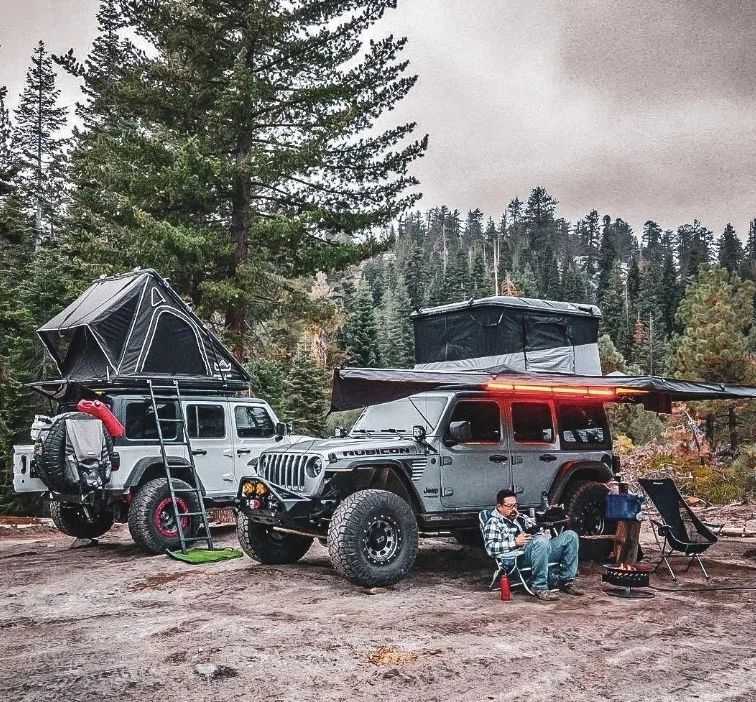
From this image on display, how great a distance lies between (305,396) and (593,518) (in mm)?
25301

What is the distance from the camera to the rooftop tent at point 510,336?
10156mm

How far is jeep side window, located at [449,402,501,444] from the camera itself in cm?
857

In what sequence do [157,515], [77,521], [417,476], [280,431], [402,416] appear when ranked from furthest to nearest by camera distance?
[280,431] → [77,521] → [157,515] → [402,416] → [417,476]

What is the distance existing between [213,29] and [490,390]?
12.6 metres

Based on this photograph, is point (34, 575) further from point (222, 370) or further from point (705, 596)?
point (705, 596)

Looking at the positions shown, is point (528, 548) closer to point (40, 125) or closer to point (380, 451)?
point (380, 451)

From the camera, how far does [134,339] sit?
11211 millimetres

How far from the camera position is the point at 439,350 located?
35.7 ft

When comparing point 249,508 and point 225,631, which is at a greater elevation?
point 249,508

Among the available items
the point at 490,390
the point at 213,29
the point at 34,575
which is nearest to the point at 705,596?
the point at 490,390

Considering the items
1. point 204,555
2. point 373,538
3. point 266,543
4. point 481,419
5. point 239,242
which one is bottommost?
point 204,555

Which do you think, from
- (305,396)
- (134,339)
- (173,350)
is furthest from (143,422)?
(305,396)

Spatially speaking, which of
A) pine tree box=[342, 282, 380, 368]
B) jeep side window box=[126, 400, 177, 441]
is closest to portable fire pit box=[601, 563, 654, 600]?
jeep side window box=[126, 400, 177, 441]

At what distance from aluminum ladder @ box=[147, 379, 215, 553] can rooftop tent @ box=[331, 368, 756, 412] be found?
3008mm
